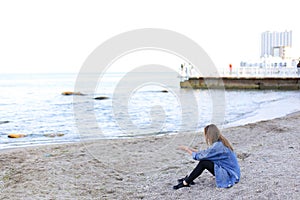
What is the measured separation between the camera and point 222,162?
16.6 feet

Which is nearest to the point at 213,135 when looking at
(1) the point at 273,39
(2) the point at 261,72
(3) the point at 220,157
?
(3) the point at 220,157

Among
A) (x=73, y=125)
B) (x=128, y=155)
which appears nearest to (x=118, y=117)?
(x=73, y=125)

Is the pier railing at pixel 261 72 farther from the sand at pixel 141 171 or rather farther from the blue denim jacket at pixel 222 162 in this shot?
the blue denim jacket at pixel 222 162

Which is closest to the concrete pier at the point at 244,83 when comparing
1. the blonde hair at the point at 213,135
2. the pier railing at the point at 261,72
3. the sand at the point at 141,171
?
the pier railing at the point at 261,72

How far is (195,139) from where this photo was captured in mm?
10078

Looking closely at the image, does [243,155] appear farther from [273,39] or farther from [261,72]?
[273,39]

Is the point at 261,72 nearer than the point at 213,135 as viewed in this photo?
No

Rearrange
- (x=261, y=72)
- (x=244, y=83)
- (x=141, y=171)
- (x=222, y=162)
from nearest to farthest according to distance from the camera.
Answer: (x=222, y=162) < (x=141, y=171) < (x=261, y=72) < (x=244, y=83)

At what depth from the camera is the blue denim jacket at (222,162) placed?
4988 millimetres

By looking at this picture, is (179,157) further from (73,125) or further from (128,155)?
(73,125)

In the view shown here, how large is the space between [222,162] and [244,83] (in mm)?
33754

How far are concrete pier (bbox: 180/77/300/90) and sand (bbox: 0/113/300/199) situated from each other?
26966mm

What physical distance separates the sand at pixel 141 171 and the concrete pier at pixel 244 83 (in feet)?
88.5

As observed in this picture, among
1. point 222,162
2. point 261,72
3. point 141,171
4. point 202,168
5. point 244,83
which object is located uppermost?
point 261,72
